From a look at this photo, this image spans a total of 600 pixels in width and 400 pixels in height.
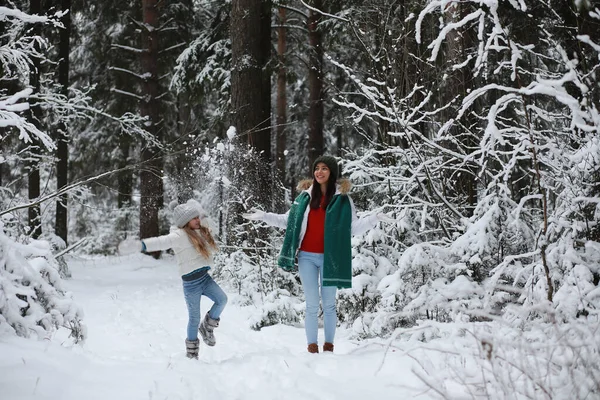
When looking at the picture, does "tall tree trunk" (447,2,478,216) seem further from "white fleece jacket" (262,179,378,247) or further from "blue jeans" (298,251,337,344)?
"blue jeans" (298,251,337,344)

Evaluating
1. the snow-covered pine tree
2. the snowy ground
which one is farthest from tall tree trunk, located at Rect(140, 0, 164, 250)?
the snow-covered pine tree

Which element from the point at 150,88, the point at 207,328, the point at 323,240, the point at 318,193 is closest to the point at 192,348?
the point at 207,328

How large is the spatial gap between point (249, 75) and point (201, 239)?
537cm

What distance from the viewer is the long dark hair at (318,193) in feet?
15.3

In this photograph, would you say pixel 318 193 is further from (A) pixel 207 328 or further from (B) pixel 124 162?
(B) pixel 124 162

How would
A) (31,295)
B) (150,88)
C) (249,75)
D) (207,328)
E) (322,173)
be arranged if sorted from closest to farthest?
1. (31,295)
2. (322,173)
3. (207,328)
4. (249,75)
5. (150,88)

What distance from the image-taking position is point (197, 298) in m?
4.90

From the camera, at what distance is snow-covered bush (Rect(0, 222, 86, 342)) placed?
395cm

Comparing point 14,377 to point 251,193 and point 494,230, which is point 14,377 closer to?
point 494,230

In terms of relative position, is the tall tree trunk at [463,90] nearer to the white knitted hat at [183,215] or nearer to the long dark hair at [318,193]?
the long dark hair at [318,193]

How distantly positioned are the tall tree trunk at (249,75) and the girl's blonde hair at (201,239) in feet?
14.6

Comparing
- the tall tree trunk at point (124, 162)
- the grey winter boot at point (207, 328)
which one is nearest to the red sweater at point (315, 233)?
the grey winter boot at point (207, 328)

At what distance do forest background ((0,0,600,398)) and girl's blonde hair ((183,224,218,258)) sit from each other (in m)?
0.73

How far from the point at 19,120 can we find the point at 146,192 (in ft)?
32.9
